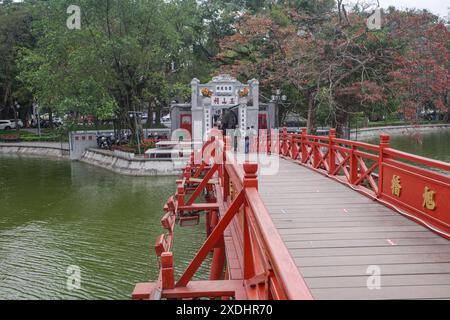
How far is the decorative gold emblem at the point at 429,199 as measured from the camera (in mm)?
5199

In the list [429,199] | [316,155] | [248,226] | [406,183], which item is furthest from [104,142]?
[248,226]

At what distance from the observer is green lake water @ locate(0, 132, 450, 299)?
9125mm

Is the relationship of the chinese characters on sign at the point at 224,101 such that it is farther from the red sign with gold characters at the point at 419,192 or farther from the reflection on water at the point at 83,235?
the red sign with gold characters at the point at 419,192

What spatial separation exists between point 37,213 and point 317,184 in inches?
417

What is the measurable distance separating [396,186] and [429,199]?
94 cm

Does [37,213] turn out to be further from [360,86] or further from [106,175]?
[360,86]

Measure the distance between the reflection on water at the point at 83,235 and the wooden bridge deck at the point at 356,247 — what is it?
423cm

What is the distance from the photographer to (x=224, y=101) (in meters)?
23.4

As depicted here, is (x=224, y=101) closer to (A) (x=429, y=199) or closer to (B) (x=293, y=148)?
(B) (x=293, y=148)

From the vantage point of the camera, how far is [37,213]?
14.9 metres
